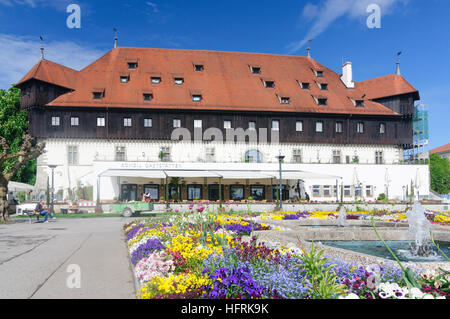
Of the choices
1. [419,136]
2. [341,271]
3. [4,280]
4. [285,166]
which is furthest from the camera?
[419,136]

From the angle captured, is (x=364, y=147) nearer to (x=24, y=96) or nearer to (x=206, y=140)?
(x=206, y=140)

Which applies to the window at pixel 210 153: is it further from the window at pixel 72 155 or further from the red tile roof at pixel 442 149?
the red tile roof at pixel 442 149

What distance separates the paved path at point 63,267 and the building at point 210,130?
20.3 meters

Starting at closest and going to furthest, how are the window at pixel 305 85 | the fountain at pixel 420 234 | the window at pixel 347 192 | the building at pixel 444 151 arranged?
the fountain at pixel 420 234 < the window at pixel 347 192 < the window at pixel 305 85 < the building at pixel 444 151

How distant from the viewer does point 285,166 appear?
37.1 m

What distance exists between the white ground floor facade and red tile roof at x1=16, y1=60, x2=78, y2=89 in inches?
226

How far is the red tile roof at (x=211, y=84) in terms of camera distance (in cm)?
3878

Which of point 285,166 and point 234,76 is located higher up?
point 234,76

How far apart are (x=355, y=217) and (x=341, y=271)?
13.2 metres

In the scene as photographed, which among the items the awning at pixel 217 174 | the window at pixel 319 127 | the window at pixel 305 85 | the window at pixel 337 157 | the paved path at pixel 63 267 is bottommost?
the paved path at pixel 63 267

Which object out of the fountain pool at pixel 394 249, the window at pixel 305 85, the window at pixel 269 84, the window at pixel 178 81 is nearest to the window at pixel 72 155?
the window at pixel 178 81

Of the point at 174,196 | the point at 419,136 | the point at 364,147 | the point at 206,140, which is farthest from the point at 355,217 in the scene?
the point at 419,136

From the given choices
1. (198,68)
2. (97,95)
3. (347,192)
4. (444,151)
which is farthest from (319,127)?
(444,151)

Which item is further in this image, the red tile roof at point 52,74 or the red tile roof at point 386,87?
the red tile roof at point 386,87
